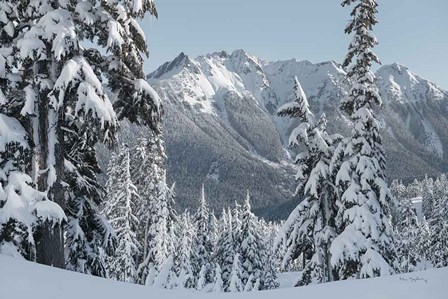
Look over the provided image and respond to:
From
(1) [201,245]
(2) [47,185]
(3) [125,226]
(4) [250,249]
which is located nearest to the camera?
(2) [47,185]

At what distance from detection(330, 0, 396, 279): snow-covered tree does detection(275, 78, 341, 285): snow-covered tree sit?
61 centimetres

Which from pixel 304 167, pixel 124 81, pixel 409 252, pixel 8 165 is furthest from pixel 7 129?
pixel 409 252

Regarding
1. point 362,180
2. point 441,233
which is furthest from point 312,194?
point 441,233

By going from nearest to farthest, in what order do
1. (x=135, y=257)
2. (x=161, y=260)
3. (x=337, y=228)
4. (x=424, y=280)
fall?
(x=424, y=280)
(x=337, y=228)
(x=161, y=260)
(x=135, y=257)

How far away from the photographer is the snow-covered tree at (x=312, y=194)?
19.8 meters

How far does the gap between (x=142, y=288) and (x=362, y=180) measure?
12.8 meters

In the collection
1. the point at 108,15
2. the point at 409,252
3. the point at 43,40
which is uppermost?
the point at 108,15

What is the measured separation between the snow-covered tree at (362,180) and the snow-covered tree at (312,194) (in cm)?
61

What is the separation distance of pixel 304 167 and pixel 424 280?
12826mm

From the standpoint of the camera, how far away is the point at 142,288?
26.6 ft

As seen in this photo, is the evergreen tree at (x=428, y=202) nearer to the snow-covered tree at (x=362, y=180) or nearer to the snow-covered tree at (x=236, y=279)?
the snow-covered tree at (x=236, y=279)

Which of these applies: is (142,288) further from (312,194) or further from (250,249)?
(250,249)

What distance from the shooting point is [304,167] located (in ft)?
68.3

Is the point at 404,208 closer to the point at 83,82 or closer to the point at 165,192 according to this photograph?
the point at 165,192
